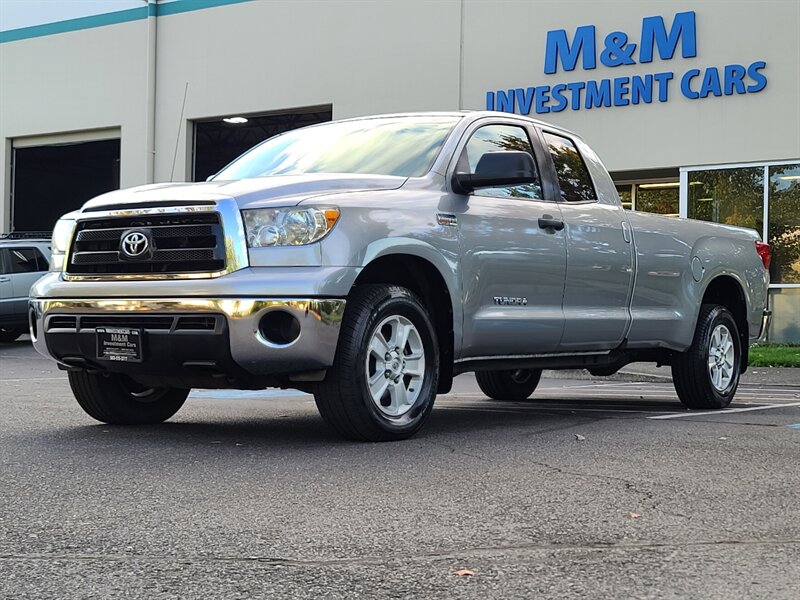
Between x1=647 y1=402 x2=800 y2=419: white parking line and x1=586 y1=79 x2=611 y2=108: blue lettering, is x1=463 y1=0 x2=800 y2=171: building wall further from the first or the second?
x1=647 y1=402 x2=800 y2=419: white parking line

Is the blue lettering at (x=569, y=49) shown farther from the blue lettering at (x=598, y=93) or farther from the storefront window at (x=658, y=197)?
the storefront window at (x=658, y=197)

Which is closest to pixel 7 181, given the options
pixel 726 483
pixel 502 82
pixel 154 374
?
pixel 502 82

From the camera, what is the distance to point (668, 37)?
18969mm

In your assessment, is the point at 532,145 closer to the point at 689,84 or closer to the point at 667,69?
the point at 689,84

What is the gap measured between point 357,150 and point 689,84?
13.3 meters

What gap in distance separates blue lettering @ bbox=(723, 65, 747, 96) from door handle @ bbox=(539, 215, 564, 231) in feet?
40.8

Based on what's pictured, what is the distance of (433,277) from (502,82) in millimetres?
15094

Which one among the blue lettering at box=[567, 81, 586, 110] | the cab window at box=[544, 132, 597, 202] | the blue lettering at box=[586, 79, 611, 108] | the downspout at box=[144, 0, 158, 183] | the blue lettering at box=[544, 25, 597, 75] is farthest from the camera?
the downspout at box=[144, 0, 158, 183]

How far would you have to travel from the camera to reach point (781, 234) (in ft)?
61.1

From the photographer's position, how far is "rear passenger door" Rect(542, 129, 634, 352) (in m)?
7.22

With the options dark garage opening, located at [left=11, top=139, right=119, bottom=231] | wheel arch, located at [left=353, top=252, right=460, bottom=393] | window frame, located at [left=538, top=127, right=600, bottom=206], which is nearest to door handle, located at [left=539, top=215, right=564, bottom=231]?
window frame, located at [left=538, top=127, right=600, bottom=206]

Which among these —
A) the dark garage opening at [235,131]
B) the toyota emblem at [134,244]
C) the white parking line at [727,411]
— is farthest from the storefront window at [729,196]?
the toyota emblem at [134,244]

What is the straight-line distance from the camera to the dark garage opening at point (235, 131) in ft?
82.0

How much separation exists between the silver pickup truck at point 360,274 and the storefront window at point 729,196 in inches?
448
